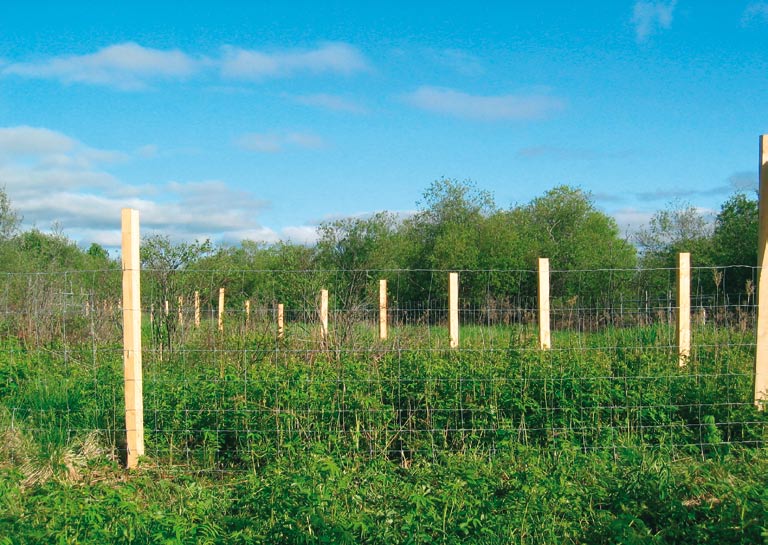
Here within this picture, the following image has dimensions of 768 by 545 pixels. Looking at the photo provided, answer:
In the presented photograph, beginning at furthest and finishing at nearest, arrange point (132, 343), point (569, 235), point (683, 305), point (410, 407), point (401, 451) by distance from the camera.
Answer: point (569, 235)
point (683, 305)
point (410, 407)
point (132, 343)
point (401, 451)

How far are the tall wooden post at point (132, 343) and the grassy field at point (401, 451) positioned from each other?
0.63 feet

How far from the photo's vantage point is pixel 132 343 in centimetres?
620

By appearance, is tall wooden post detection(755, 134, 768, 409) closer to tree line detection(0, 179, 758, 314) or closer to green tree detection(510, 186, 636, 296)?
tree line detection(0, 179, 758, 314)

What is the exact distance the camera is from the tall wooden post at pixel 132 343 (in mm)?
6160

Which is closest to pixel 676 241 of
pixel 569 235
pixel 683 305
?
pixel 569 235

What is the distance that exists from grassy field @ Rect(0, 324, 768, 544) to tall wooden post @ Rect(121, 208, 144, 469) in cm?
19

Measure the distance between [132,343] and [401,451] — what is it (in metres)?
2.71

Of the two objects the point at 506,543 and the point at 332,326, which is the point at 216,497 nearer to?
the point at 506,543

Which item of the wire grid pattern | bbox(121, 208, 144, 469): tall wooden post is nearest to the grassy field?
the wire grid pattern

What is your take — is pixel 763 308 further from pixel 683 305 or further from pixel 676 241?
pixel 676 241

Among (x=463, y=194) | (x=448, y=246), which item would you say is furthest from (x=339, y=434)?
(x=463, y=194)

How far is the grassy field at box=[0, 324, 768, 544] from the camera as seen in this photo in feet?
14.1

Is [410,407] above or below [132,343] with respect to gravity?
below

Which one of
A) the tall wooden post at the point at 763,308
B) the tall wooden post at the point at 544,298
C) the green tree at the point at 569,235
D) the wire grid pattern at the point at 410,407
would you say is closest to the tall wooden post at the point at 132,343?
the wire grid pattern at the point at 410,407
